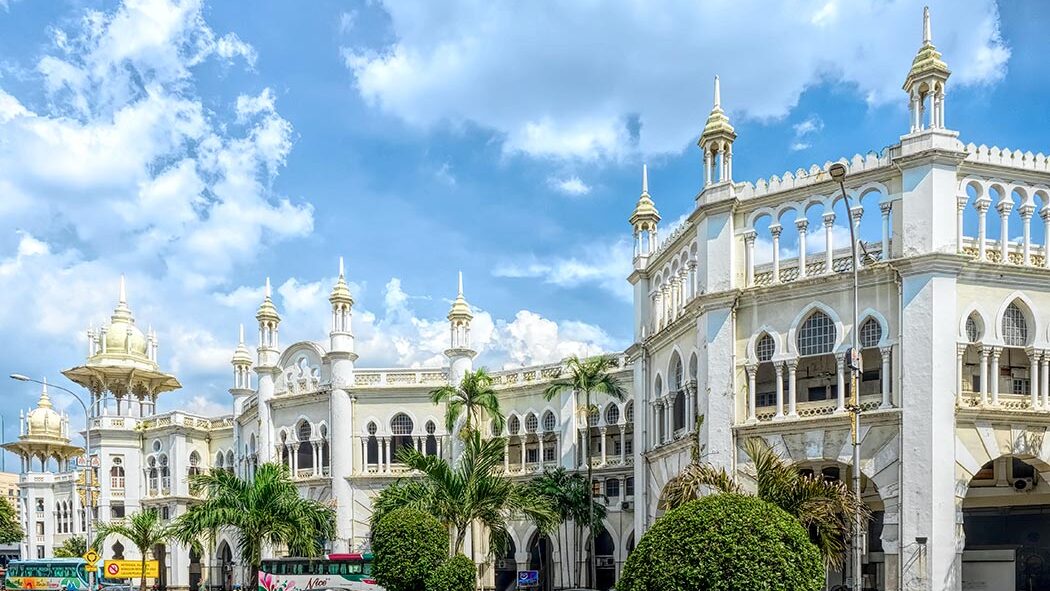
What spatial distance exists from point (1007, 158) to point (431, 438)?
35.9m

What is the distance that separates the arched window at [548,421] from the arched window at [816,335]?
22.9 m

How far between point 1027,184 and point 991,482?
11.2 metres

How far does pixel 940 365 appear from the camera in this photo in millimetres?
30719

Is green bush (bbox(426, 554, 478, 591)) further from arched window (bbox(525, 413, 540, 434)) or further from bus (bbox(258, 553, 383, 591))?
arched window (bbox(525, 413, 540, 434))

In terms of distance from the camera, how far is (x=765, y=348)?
34.5 metres

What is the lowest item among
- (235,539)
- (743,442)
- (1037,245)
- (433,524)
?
→ (235,539)

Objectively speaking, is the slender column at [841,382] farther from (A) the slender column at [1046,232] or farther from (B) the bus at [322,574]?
(B) the bus at [322,574]

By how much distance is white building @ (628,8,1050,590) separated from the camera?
30.8 m

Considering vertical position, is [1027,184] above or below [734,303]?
above

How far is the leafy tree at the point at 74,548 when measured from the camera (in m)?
70.9

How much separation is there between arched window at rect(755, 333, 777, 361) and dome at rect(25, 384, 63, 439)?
72.1 metres

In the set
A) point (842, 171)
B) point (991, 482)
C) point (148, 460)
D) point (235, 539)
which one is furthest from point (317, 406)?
point (842, 171)

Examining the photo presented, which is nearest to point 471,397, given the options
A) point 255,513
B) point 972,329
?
point 255,513

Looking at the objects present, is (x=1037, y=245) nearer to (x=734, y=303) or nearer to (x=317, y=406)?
(x=734, y=303)
